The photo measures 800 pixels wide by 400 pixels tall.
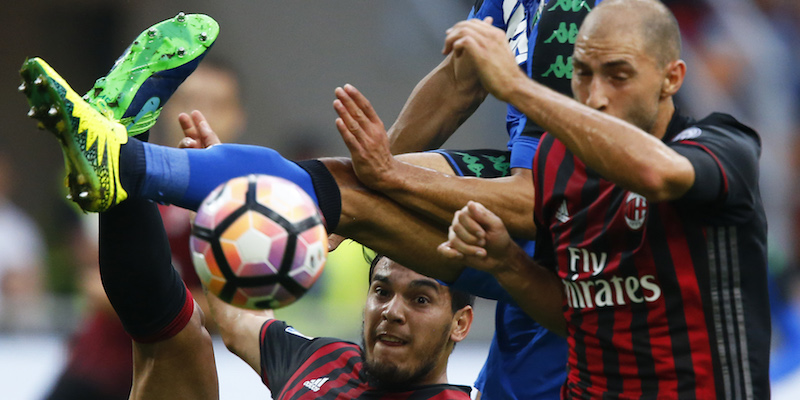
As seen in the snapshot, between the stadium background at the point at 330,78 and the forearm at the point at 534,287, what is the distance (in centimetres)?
291

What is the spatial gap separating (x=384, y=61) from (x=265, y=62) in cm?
109

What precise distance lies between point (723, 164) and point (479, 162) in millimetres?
1210

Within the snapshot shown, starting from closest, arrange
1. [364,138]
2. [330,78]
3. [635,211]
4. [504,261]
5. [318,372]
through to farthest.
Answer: [635,211], [504,261], [364,138], [318,372], [330,78]

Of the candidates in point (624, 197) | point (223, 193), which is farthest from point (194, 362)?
point (624, 197)

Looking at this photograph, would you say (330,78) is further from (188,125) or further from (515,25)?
(188,125)

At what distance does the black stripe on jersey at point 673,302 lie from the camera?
9.00ft

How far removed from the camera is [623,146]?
2.54 meters

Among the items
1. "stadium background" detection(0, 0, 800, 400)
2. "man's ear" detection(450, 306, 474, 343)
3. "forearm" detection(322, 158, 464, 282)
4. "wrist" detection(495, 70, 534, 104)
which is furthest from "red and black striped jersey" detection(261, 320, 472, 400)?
"stadium background" detection(0, 0, 800, 400)

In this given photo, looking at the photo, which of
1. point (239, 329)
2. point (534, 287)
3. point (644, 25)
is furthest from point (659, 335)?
point (239, 329)

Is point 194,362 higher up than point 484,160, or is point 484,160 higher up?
point 484,160

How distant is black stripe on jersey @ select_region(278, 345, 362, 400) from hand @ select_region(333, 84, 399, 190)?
1.07 meters

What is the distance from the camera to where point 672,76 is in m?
2.79

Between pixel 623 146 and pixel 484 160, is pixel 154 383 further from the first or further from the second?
Result: pixel 623 146

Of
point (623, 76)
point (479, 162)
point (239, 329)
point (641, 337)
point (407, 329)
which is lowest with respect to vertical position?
point (239, 329)
